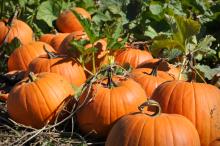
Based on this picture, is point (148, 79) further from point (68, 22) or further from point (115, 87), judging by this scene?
point (68, 22)

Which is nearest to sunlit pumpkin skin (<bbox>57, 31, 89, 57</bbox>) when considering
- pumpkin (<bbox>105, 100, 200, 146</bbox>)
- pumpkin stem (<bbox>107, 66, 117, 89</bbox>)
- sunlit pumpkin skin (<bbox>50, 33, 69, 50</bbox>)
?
sunlit pumpkin skin (<bbox>50, 33, 69, 50</bbox>)

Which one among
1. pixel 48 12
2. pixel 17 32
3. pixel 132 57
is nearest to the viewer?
pixel 132 57

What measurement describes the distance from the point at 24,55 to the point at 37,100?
53.3 inches

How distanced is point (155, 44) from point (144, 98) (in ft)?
3.72

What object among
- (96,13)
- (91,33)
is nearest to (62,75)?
(91,33)

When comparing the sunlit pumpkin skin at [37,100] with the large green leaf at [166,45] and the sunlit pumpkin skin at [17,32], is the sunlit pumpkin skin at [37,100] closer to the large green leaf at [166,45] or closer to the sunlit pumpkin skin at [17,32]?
the large green leaf at [166,45]

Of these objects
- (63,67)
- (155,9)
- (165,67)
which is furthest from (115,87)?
(155,9)

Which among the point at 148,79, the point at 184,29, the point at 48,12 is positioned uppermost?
the point at 184,29

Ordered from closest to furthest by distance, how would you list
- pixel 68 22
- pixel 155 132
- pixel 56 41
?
pixel 155 132, pixel 56 41, pixel 68 22

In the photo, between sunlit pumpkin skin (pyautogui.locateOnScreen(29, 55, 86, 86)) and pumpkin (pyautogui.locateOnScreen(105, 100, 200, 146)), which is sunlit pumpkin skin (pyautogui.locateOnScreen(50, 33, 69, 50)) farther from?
pumpkin (pyautogui.locateOnScreen(105, 100, 200, 146))

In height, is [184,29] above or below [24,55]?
above

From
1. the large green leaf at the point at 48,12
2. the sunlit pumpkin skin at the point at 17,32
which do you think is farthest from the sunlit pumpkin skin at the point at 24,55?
the large green leaf at the point at 48,12

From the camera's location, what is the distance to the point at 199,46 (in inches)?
206

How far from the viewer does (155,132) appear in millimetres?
3451
